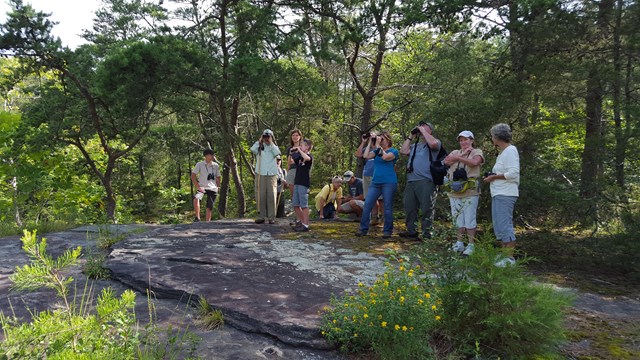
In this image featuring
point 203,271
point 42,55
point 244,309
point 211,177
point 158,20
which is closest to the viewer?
point 244,309

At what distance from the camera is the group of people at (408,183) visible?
4.62 metres

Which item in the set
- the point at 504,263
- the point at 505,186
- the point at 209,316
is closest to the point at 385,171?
the point at 505,186

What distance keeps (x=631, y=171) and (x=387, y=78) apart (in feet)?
35.6

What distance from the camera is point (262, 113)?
16.6m

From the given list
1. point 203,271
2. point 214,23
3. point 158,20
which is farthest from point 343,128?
point 203,271

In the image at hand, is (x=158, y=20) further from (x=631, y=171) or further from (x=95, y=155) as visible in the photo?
(x=631, y=171)

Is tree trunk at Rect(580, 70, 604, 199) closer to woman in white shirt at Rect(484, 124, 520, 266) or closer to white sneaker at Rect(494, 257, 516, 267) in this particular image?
→ woman in white shirt at Rect(484, 124, 520, 266)

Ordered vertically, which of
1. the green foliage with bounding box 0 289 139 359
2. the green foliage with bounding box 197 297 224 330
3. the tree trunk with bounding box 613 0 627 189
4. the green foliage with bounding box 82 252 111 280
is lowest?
the green foliage with bounding box 197 297 224 330

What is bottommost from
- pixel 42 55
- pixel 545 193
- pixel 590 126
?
pixel 545 193

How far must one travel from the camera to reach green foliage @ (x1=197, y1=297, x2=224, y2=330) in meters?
3.21

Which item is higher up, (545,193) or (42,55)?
(42,55)

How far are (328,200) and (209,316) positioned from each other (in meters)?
5.63

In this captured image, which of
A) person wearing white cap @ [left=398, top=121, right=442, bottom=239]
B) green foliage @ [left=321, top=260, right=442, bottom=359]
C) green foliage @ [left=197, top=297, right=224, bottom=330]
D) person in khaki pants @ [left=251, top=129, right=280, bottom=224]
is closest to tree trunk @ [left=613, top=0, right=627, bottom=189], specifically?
person wearing white cap @ [left=398, top=121, right=442, bottom=239]

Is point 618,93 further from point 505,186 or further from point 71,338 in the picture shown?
point 71,338
